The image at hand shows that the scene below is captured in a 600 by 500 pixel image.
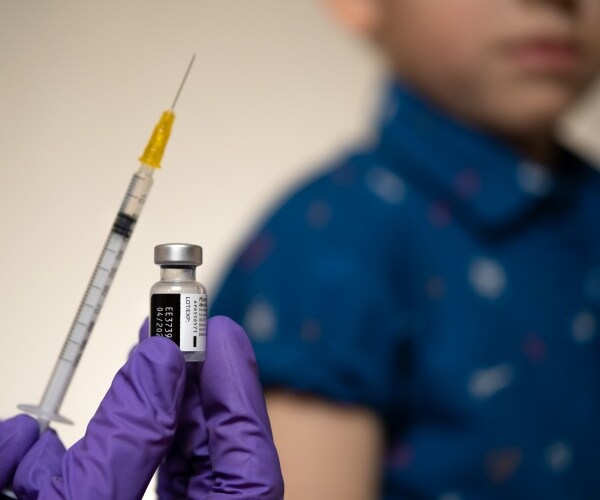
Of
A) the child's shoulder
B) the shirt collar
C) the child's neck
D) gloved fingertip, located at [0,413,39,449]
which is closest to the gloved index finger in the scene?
gloved fingertip, located at [0,413,39,449]

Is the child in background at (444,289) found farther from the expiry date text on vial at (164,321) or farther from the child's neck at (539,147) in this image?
the expiry date text on vial at (164,321)

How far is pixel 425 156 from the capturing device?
87 cm

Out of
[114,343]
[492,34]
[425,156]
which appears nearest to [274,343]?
[114,343]

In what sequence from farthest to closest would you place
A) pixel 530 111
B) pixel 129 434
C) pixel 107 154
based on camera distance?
pixel 530 111
pixel 107 154
pixel 129 434

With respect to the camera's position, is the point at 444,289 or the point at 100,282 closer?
the point at 100,282

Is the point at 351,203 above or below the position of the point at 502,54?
below

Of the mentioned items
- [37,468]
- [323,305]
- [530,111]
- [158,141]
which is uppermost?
[530,111]

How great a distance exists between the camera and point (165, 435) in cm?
50

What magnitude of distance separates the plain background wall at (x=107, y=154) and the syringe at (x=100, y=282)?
7 centimetres

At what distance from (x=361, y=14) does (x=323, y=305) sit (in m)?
0.39

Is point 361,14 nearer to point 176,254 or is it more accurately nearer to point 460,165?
point 460,165

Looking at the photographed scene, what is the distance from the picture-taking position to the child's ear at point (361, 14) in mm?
956

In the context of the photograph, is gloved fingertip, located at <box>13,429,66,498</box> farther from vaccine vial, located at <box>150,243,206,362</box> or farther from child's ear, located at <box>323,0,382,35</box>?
child's ear, located at <box>323,0,382,35</box>

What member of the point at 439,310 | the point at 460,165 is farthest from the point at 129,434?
the point at 460,165
